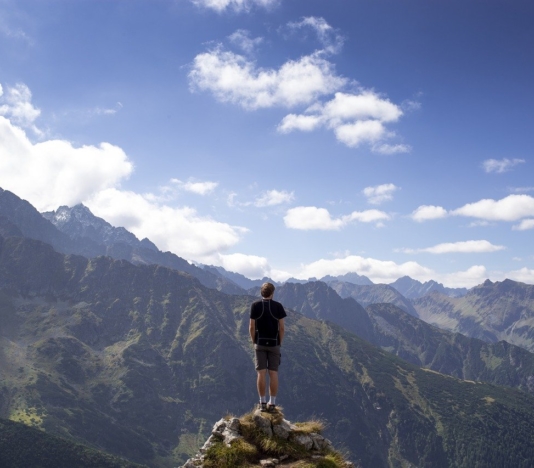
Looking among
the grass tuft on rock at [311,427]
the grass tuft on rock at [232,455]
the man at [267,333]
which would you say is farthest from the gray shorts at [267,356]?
the grass tuft on rock at [232,455]

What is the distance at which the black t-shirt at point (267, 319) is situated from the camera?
19688 mm

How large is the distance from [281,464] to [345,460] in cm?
284

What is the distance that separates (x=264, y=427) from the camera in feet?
62.7

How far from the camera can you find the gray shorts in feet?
65.4

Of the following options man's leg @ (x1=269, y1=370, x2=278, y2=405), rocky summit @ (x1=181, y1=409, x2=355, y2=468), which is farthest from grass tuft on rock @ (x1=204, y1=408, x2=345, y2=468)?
man's leg @ (x1=269, y1=370, x2=278, y2=405)

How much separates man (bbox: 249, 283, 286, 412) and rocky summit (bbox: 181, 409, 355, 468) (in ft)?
4.42

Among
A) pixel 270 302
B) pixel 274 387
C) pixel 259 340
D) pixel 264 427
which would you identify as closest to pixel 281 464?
pixel 264 427

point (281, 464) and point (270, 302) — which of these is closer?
point (281, 464)

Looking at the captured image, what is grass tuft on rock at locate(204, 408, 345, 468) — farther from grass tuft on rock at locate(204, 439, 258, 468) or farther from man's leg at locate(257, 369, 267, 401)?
man's leg at locate(257, 369, 267, 401)

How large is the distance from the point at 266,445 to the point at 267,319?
18.0ft

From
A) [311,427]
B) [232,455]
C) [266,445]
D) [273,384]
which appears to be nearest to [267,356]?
[273,384]

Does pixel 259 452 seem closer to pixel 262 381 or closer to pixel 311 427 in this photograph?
pixel 262 381

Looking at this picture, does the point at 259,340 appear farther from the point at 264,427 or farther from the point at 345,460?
the point at 345,460

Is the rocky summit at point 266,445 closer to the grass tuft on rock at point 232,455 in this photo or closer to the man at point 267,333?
the grass tuft on rock at point 232,455
